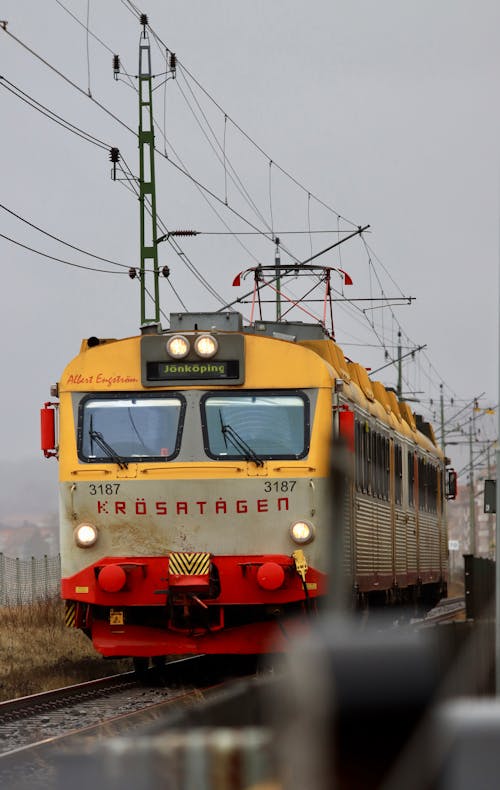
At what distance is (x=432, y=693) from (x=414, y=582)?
21.3 m

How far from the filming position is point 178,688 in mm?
17344

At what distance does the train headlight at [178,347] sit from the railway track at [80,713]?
11.7 feet

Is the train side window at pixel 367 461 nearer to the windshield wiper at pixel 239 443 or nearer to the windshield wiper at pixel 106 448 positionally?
the windshield wiper at pixel 239 443

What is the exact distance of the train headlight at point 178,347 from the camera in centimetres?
1588

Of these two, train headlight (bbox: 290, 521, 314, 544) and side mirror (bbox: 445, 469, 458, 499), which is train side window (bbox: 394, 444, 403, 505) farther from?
side mirror (bbox: 445, 469, 458, 499)

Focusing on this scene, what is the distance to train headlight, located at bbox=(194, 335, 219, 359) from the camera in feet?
52.1

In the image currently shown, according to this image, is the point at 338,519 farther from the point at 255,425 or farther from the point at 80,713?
the point at 255,425

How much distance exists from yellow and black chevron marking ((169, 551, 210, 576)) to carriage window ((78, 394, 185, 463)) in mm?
1074

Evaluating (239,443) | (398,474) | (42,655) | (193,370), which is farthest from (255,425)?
(42,655)

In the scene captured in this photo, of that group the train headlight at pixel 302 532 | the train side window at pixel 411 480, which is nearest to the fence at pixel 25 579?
the train side window at pixel 411 480

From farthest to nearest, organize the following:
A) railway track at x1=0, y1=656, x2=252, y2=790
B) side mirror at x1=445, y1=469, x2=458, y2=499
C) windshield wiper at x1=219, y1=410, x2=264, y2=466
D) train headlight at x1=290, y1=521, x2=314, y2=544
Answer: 1. side mirror at x1=445, y1=469, x2=458, y2=499
2. windshield wiper at x1=219, y1=410, x2=264, y2=466
3. train headlight at x1=290, y1=521, x2=314, y2=544
4. railway track at x1=0, y1=656, x2=252, y2=790

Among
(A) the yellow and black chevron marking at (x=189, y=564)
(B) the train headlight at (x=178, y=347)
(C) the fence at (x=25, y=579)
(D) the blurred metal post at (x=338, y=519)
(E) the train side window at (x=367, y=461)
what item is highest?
(B) the train headlight at (x=178, y=347)

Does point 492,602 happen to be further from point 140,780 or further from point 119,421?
point 140,780

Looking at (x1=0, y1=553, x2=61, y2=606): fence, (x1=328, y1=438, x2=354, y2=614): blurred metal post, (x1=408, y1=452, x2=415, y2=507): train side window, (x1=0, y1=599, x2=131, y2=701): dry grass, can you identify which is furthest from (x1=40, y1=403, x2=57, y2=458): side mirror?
(x1=0, y1=553, x2=61, y2=606): fence
